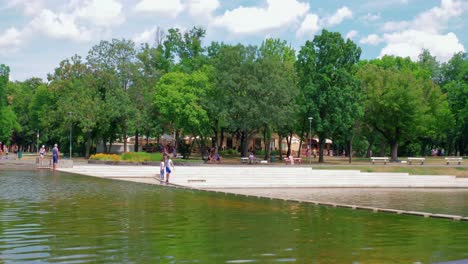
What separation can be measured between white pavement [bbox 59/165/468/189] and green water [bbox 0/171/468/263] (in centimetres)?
1138

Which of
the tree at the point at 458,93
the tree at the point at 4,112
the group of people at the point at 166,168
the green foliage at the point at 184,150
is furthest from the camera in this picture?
the tree at the point at 4,112

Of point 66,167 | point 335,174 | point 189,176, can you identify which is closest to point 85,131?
point 66,167

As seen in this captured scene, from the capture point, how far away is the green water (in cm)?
987

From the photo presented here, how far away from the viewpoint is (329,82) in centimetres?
5775

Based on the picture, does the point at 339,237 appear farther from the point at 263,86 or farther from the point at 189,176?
the point at 263,86

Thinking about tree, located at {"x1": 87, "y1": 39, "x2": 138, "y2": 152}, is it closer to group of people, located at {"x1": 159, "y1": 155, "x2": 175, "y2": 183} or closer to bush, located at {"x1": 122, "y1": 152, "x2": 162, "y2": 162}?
bush, located at {"x1": 122, "y1": 152, "x2": 162, "y2": 162}

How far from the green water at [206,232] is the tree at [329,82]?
123 feet

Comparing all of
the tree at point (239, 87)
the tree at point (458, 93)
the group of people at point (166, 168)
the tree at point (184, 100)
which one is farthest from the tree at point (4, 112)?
the tree at point (458, 93)

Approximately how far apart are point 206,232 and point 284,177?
21.0 metres

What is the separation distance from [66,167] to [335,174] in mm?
20743

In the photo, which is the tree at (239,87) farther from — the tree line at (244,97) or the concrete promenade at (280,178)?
the concrete promenade at (280,178)

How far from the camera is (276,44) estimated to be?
7762cm

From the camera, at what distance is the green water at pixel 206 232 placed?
987 centimetres

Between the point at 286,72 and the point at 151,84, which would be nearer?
the point at 286,72
